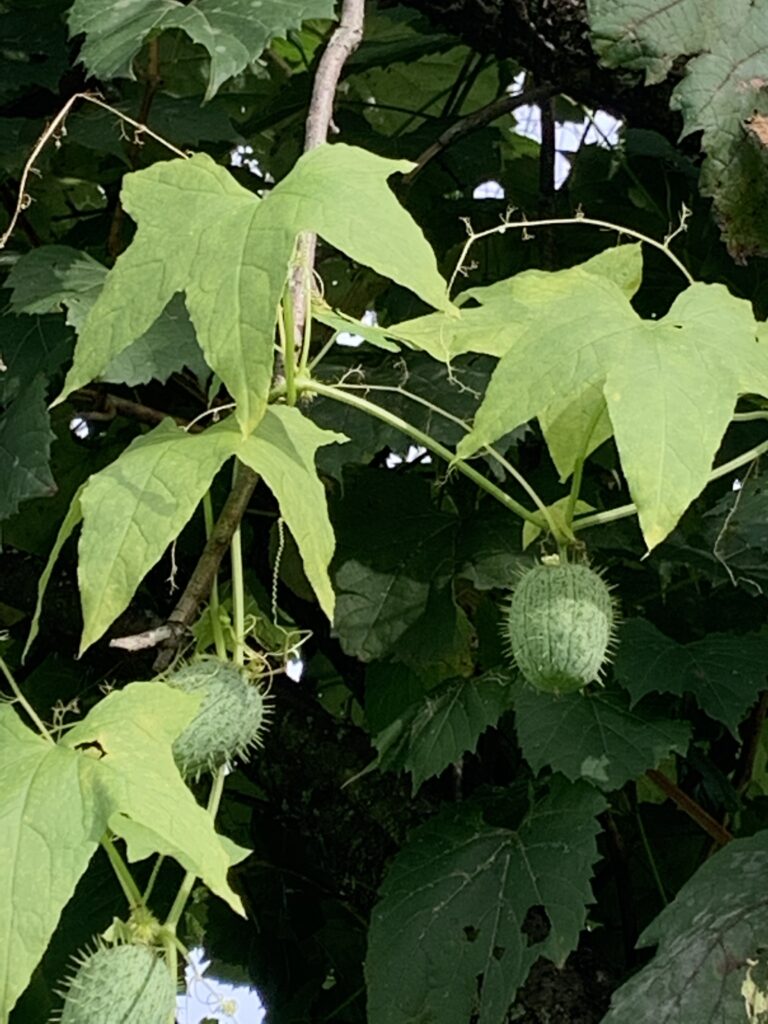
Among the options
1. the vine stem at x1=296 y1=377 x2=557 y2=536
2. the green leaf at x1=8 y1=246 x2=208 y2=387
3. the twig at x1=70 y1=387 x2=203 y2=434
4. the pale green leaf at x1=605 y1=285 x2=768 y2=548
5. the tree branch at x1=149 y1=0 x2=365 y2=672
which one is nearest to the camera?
the pale green leaf at x1=605 y1=285 x2=768 y2=548

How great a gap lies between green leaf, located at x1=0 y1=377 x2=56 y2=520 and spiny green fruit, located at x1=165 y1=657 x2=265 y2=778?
0.36 meters

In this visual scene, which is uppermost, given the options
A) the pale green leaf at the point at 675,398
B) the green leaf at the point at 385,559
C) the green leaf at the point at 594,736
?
the pale green leaf at the point at 675,398

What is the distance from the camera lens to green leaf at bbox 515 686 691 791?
1.60 meters

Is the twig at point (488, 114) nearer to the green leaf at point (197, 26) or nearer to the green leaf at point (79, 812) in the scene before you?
the green leaf at point (197, 26)

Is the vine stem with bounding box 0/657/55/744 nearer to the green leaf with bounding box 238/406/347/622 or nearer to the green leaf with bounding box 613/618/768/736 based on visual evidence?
the green leaf with bounding box 238/406/347/622

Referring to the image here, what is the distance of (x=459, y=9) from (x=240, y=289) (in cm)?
95

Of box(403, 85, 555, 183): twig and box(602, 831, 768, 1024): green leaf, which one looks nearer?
box(602, 831, 768, 1024): green leaf

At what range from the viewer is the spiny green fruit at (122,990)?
1.03 meters

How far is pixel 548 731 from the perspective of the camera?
162cm

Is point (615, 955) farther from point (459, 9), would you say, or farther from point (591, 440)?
point (459, 9)

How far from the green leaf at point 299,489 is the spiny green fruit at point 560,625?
0.20 meters

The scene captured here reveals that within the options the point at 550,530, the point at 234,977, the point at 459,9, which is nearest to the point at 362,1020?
the point at 234,977

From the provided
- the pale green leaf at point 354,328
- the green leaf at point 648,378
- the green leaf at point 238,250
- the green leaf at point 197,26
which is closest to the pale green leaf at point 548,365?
the green leaf at point 648,378

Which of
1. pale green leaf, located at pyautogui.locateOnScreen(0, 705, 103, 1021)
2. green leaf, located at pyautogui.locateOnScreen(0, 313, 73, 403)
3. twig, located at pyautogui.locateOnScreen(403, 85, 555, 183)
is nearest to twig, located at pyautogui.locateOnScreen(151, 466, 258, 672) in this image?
pale green leaf, located at pyautogui.locateOnScreen(0, 705, 103, 1021)
